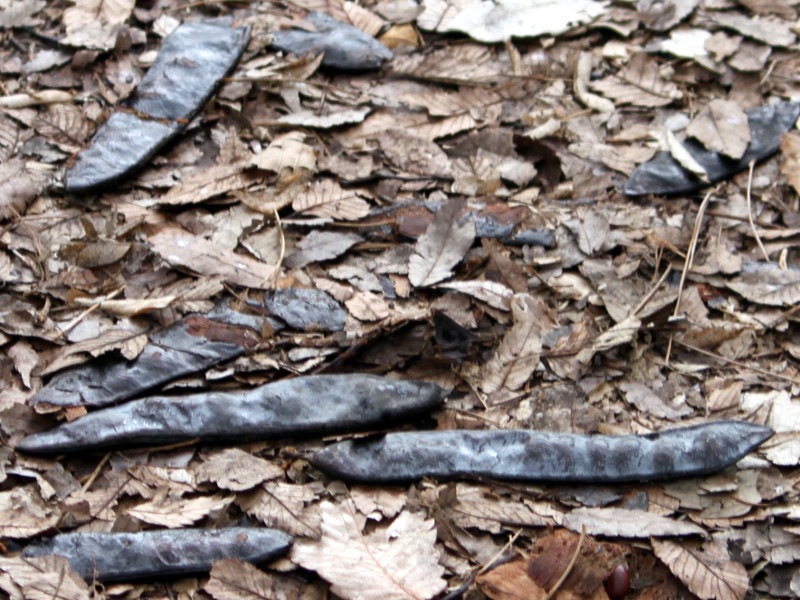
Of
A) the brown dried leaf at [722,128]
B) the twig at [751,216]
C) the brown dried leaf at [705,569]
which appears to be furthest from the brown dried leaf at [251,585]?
the brown dried leaf at [722,128]

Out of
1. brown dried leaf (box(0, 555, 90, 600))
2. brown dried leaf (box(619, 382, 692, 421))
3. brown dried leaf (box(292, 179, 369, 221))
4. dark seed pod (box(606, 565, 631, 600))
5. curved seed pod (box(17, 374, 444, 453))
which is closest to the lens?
brown dried leaf (box(0, 555, 90, 600))

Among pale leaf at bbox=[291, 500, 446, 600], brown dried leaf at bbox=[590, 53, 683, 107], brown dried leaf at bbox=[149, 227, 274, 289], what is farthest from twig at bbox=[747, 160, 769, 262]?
brown dried leaf at bbox=[149, 227, 274, 289]

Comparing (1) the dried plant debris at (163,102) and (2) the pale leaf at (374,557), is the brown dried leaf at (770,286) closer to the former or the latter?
(2) the pale leaf at (374,557)

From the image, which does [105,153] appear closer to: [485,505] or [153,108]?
[153,108]

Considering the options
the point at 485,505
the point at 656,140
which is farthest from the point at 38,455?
the point at 656,140

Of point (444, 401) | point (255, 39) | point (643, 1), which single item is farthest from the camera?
point (643, 1)

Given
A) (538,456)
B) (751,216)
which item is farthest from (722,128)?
(538,456)

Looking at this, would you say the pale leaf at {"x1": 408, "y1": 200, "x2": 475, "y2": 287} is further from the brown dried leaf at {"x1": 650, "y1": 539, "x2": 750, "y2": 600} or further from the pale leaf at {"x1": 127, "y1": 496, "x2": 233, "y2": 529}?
the brown dried leaf at {"x1": 650, "y1": 539, "x2": 750, "y2": 600}
